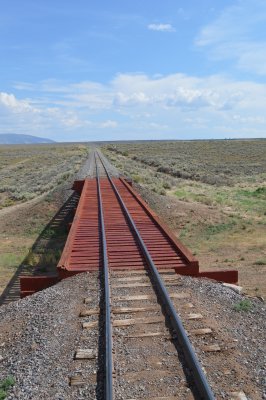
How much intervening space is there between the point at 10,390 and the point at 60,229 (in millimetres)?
15574

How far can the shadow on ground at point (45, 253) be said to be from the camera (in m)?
13.7

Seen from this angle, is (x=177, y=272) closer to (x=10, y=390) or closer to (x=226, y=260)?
(x=10, y=390)

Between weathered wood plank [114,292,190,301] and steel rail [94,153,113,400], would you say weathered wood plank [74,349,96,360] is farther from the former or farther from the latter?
weathered wood plank [114,292,190,301]

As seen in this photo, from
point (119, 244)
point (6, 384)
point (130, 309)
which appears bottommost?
point (6, 384)

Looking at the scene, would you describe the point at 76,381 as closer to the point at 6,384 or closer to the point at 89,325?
the point at 6,384

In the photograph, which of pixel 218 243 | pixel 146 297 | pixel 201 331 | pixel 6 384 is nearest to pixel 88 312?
pixel 146 297

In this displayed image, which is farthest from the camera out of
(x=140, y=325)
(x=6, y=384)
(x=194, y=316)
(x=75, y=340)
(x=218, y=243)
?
(x=218, y=243)

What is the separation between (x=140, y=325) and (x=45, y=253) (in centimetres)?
1097

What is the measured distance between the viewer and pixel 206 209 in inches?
970

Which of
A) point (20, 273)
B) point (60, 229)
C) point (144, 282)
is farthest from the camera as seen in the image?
point (60, 229)

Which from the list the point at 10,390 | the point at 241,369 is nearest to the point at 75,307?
the point at 10,390

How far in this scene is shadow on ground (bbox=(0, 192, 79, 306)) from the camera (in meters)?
13.7

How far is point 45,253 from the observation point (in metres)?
17.8

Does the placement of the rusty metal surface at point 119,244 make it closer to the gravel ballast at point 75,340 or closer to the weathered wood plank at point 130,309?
the gravel ballast at point 75,340
